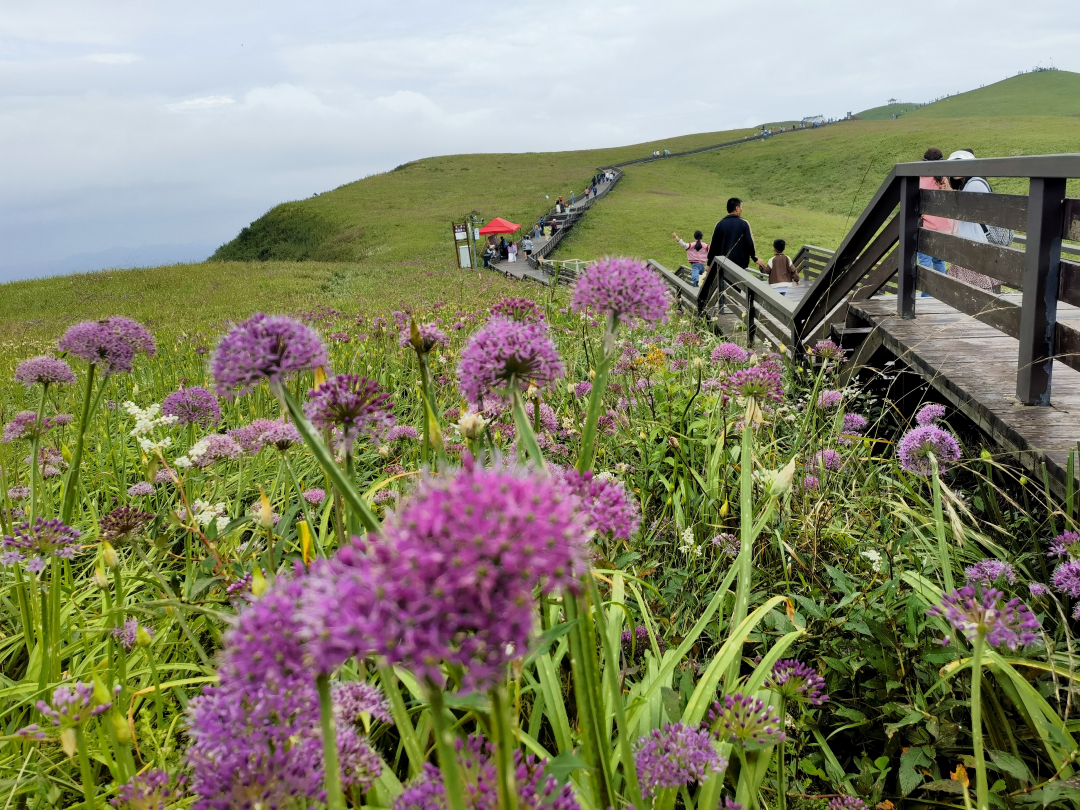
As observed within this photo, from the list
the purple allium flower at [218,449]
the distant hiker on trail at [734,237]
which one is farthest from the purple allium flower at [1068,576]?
the distant hiker on trail at [734,237]

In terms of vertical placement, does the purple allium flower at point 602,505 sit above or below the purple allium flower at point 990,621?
above

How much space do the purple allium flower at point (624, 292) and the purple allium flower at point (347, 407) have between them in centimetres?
49

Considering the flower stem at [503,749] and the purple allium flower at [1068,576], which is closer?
the flower stem at [503,749]

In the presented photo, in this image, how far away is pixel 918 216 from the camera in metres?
A: 5.29

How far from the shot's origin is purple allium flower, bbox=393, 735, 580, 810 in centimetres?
84

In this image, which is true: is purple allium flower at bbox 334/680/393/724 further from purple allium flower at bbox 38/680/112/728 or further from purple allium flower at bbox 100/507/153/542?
purple allium flower at bbox 100/507/153/542

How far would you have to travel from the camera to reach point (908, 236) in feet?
17.2

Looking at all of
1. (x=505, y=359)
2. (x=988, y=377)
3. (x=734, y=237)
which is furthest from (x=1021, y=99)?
(x=505, y=359)

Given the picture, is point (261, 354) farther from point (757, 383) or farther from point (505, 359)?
point (757, 383)

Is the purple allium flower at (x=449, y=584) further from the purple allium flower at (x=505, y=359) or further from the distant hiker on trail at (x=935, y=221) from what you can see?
the distant hiker on trail at (x=935, y=221)

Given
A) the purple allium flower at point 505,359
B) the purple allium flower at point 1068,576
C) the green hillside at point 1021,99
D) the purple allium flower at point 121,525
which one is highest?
the green hillside at point 1021,99

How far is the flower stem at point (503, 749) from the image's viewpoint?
0.67 meters

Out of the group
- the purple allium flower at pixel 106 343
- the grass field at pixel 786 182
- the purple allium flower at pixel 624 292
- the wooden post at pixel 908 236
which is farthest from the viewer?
the grass field at pixel 786 182

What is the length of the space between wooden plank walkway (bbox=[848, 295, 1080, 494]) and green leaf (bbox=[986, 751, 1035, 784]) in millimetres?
1650
